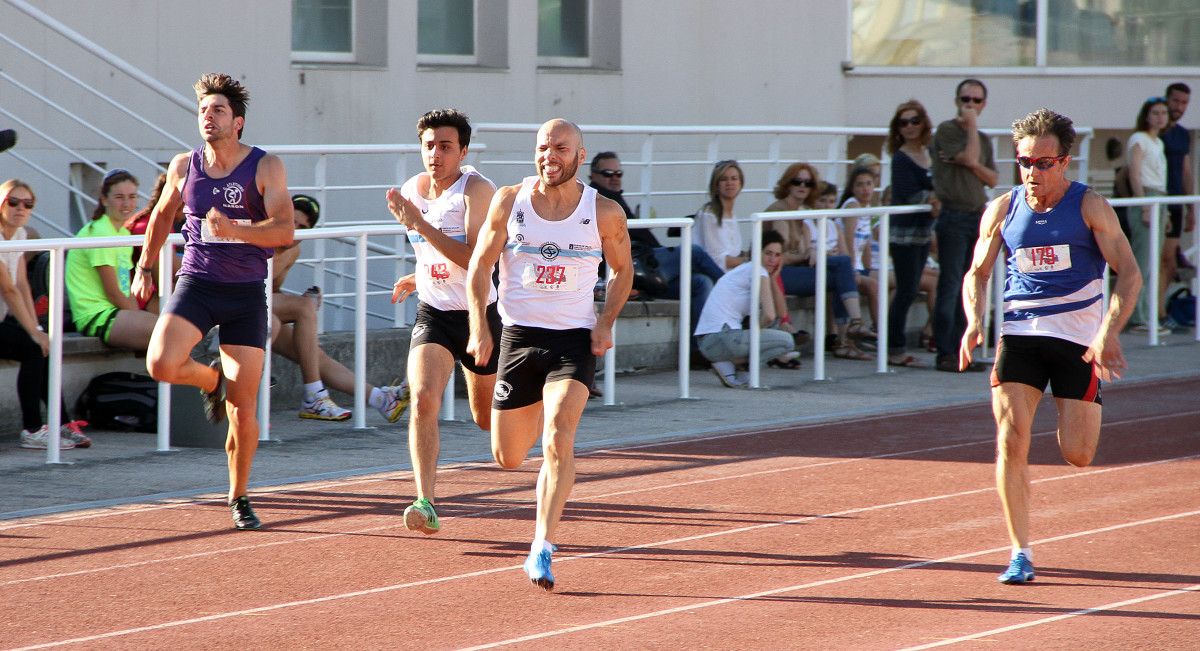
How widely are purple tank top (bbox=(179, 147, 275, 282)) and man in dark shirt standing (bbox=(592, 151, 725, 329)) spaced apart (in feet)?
19.3

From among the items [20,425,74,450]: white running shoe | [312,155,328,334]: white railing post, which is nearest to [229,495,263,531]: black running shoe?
[20,425,74,450]: white running shoe

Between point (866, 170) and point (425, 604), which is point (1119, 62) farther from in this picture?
point (425, 604)

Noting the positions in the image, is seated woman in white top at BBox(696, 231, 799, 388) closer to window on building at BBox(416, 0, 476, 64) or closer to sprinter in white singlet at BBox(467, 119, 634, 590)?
window on building at BBox(416, 0, 476, 64)

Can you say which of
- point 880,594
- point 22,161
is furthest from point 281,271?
point 880,594

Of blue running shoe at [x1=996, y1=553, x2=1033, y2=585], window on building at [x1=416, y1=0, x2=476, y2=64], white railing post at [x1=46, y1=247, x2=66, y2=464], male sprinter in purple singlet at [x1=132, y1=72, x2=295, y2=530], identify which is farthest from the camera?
window on building at [x1=416, y1=0, x2=476, y2=64]

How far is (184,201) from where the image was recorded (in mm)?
7938

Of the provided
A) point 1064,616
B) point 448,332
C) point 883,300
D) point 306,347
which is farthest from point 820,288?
point 1064,616

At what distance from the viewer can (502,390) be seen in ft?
23.6

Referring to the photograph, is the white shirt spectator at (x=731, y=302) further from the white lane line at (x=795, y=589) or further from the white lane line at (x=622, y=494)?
the white lane line at (x=795, y=589)

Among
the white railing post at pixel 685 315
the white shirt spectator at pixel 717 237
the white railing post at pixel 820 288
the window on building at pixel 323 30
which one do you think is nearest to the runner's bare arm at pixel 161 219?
the white railing post at pixel 685 315

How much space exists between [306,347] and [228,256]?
3258 millimetres

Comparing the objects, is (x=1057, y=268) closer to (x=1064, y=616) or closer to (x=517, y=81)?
(x=1064, y=616)

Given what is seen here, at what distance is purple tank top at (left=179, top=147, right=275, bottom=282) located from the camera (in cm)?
781

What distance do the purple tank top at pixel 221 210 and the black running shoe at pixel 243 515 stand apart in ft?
3.45
